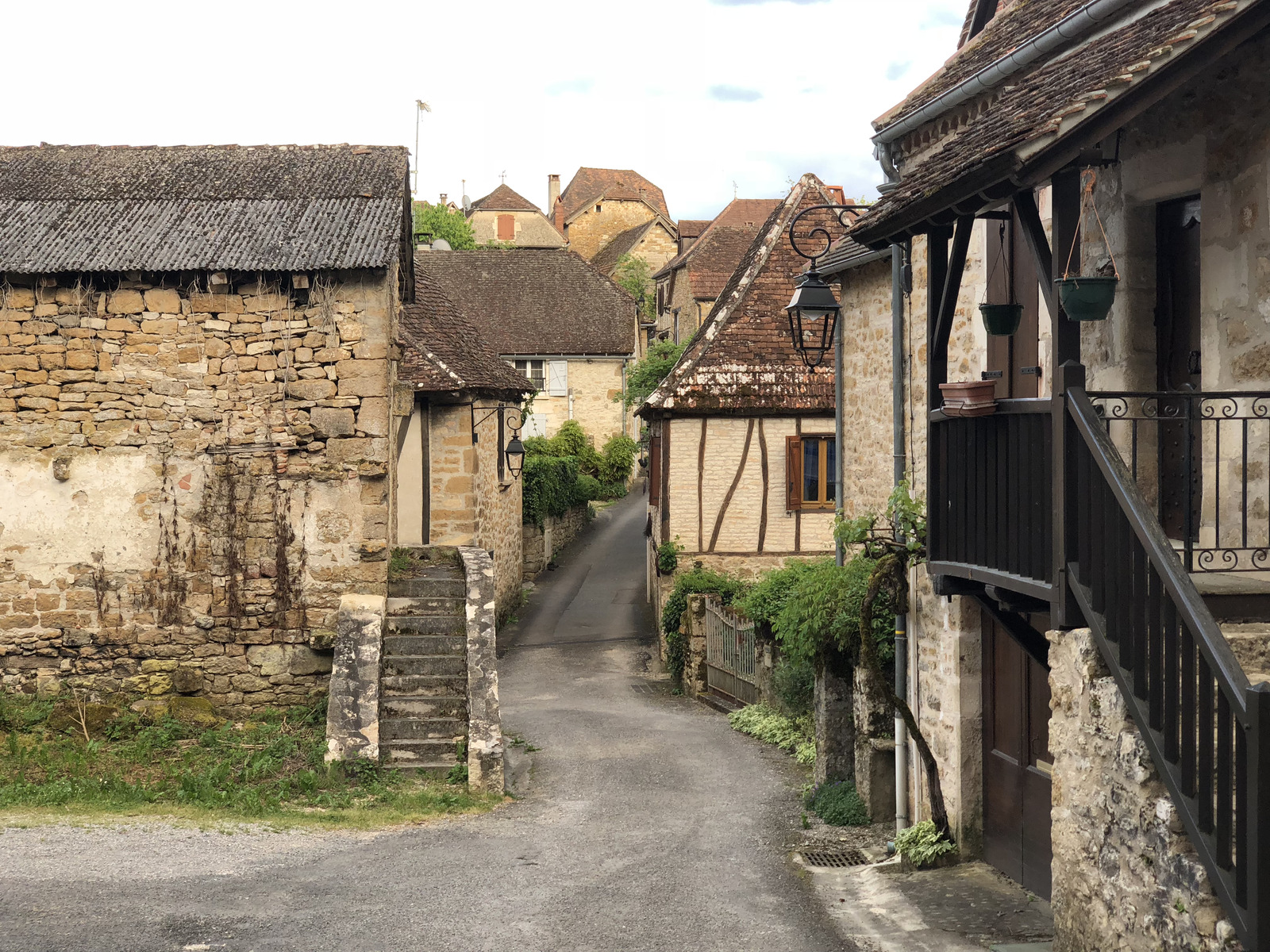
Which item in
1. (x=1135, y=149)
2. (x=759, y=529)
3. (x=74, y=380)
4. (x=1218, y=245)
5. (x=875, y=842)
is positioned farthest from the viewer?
(x=759, y=529)

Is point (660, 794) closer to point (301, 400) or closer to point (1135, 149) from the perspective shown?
point (301, 400)

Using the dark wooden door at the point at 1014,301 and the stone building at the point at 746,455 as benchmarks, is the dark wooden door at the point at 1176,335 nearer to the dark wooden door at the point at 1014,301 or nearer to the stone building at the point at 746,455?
the dark wooden door at the point at 1014,301

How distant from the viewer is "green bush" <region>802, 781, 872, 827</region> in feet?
32.5

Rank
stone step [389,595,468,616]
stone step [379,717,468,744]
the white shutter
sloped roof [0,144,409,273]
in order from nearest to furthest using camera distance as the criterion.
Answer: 1. stone step [379,717,468,744]
2. sloped roof [0,144,409,273]
3. stone step [389,595,468,616]
4. the white shutter

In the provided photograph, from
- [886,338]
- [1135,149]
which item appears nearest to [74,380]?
[886,338]

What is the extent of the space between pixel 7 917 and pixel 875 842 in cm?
584

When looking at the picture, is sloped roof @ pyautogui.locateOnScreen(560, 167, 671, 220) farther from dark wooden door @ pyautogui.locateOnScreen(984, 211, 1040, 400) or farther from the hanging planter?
the hanging planter

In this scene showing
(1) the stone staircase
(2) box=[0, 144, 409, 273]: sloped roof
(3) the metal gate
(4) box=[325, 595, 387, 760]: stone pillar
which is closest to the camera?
(4) box=[325, 595, 387, 760]: stone pillar

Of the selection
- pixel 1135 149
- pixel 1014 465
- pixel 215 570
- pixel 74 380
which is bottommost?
pixel 215 570

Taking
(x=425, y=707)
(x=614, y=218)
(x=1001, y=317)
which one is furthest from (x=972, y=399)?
(x=614, y=218)

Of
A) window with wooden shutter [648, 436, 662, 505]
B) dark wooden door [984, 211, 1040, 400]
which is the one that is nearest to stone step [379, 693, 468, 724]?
dark wooden door [984, 211, 1040, 400]

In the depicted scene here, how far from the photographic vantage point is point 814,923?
24.3 ft

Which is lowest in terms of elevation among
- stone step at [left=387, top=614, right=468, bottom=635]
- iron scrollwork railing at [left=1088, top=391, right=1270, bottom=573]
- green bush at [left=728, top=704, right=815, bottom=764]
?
green bush at [left=728, top=704, right=815, bottom=764]

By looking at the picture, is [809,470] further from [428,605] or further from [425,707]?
[425,707]
